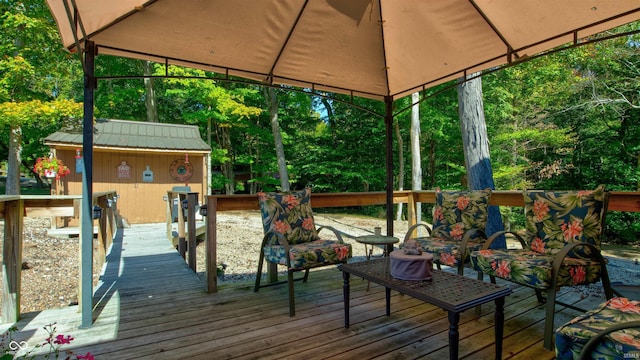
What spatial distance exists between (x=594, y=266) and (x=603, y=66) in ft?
33.3

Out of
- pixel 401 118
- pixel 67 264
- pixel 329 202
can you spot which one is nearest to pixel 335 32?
pixel 329 202

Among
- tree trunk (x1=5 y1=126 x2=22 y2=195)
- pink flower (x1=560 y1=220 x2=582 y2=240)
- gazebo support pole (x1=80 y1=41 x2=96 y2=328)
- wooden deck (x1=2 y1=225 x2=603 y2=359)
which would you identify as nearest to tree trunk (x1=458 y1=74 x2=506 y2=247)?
wooden deck (x1=2 y1=225 x2=603 y2=359)

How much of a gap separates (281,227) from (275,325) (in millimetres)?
955

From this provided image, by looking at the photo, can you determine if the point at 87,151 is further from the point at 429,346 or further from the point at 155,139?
the point at 155,139

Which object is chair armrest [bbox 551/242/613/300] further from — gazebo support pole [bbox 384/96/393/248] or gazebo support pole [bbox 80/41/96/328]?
gazebo support pole [bbox 80/41/96/328]

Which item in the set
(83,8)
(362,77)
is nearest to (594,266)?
(362,77)

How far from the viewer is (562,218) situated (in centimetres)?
249

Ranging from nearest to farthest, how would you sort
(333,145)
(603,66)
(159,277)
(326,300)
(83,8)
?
(83,8)
(326,300)
(159,277)
(603,66)
(333,145)

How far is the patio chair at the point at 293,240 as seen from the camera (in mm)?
2634

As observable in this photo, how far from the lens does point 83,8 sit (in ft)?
7.14

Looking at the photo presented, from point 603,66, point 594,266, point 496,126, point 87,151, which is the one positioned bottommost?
point 594,266

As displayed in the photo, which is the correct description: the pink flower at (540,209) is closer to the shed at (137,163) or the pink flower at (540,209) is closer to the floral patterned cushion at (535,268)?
the floral patterned cushion at (535,268)

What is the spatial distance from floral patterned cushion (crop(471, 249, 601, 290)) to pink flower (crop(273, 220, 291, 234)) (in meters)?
1.63

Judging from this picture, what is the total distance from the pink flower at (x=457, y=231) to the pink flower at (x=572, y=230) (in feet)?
2.70
